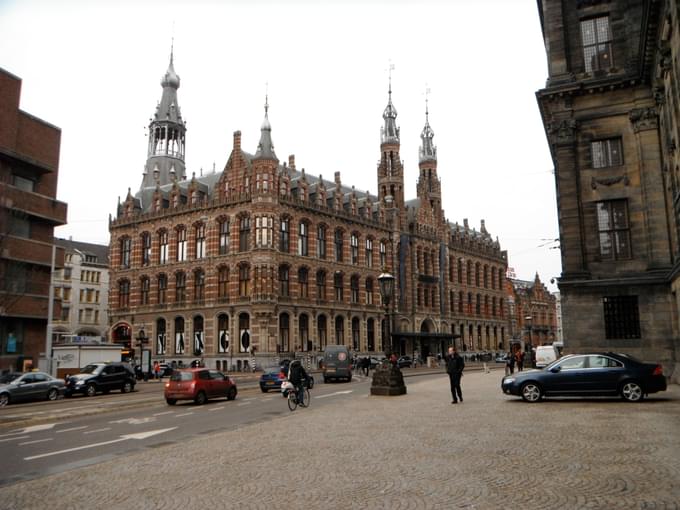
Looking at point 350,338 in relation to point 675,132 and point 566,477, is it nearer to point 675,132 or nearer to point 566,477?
point 675,132

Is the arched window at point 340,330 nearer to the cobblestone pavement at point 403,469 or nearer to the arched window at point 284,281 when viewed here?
the arched window at point 284,281

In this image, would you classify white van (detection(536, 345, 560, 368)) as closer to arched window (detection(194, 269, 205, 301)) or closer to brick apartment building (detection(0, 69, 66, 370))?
arched window (detection(194, 269, 205, 301))

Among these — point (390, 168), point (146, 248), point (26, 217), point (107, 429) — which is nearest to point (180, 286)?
point (146, 248)

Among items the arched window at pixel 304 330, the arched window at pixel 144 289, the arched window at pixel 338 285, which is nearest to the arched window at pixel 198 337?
the arched window at pixel 144 289

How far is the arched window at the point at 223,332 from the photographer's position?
52.9 metres

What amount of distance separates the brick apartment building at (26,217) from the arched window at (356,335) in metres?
30.2

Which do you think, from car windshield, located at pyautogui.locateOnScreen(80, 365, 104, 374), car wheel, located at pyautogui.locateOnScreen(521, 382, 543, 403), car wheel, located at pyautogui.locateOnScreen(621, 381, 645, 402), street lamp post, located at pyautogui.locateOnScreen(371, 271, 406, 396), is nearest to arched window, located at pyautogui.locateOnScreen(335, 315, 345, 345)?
car windshield, located at pyautogui.locateOnScreen(80, 365, 104, 374)

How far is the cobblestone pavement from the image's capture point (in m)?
7.52

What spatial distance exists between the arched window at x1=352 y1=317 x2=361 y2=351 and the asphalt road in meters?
34.5

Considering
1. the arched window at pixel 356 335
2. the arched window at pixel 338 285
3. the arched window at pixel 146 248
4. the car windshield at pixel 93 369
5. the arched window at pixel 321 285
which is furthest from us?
the arched window at pixel 146 248

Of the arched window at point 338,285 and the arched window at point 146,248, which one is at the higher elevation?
the arched window at point 146,248

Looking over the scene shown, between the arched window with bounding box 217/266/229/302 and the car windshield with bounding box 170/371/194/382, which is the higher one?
the arched window with bounding box 217/266/229/302

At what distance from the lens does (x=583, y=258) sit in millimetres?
27484

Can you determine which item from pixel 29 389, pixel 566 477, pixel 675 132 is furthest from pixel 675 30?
pixel 29 389
